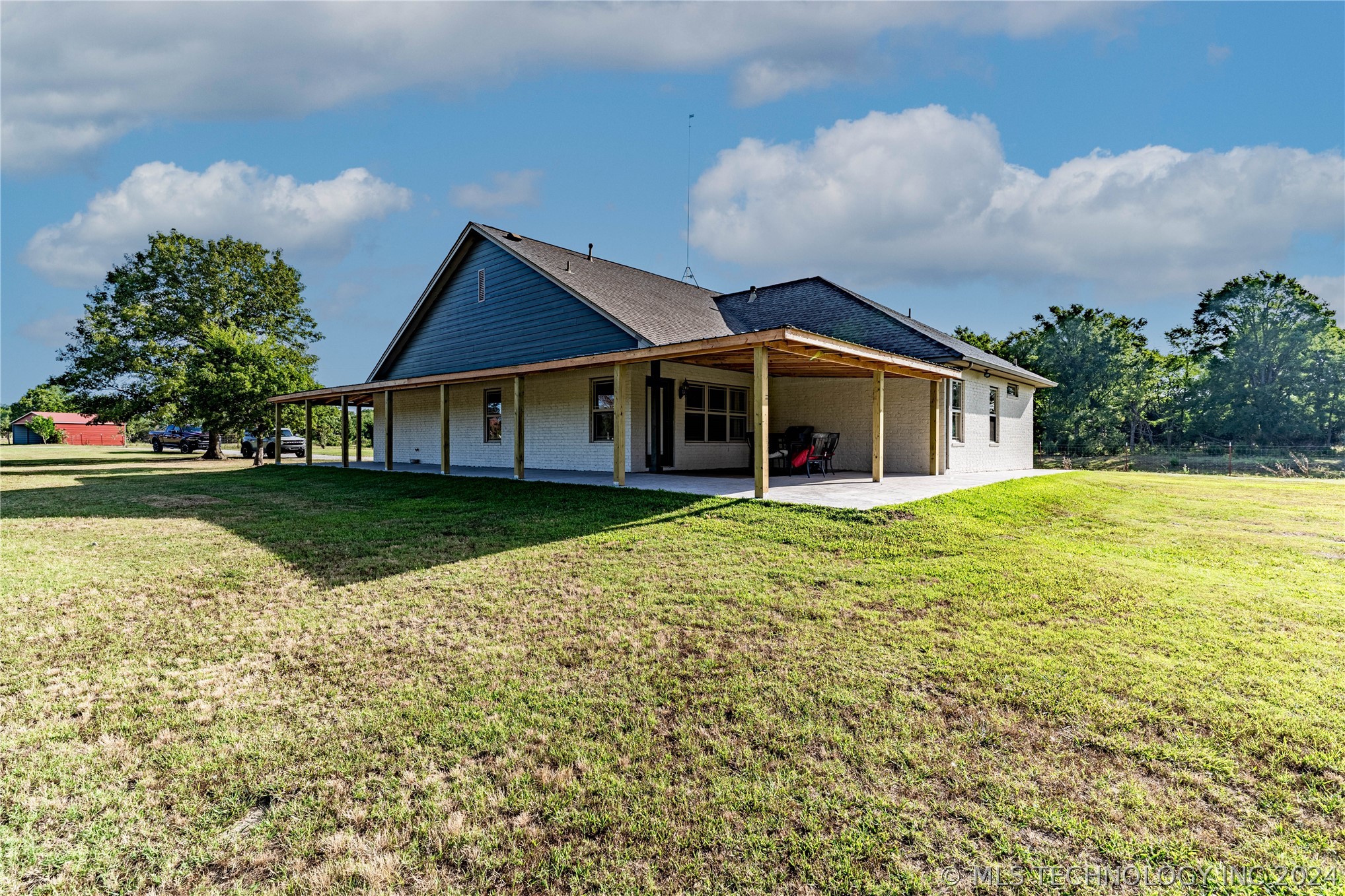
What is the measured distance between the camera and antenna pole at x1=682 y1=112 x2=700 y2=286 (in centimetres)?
1775

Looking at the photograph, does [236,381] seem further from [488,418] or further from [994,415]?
[994,415]

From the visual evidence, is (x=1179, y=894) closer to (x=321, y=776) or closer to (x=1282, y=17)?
(x=321, y=776)

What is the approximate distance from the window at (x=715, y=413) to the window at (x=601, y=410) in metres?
1.77

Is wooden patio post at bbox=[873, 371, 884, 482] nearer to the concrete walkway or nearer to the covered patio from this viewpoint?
the covered patio

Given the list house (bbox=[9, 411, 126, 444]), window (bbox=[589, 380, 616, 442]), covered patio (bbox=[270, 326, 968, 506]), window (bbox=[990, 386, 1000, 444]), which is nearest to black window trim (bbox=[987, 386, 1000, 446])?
window (bbox=[990, 386, 1000, 444])

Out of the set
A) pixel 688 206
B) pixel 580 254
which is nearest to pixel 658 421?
pixel 580 254

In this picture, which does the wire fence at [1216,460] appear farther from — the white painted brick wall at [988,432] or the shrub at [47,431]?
the shrub at [47,431]

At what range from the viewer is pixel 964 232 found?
1049 inches

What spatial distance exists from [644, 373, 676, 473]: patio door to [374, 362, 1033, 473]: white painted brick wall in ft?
0.38

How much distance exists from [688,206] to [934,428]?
1112cm

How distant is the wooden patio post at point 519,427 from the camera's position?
1134cm

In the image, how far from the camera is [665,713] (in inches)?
125

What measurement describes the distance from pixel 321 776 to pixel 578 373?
11659 mm

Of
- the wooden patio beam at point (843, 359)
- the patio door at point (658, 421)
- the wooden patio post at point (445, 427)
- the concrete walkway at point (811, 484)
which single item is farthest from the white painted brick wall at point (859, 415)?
the wooden patio post at point (445, 427)
